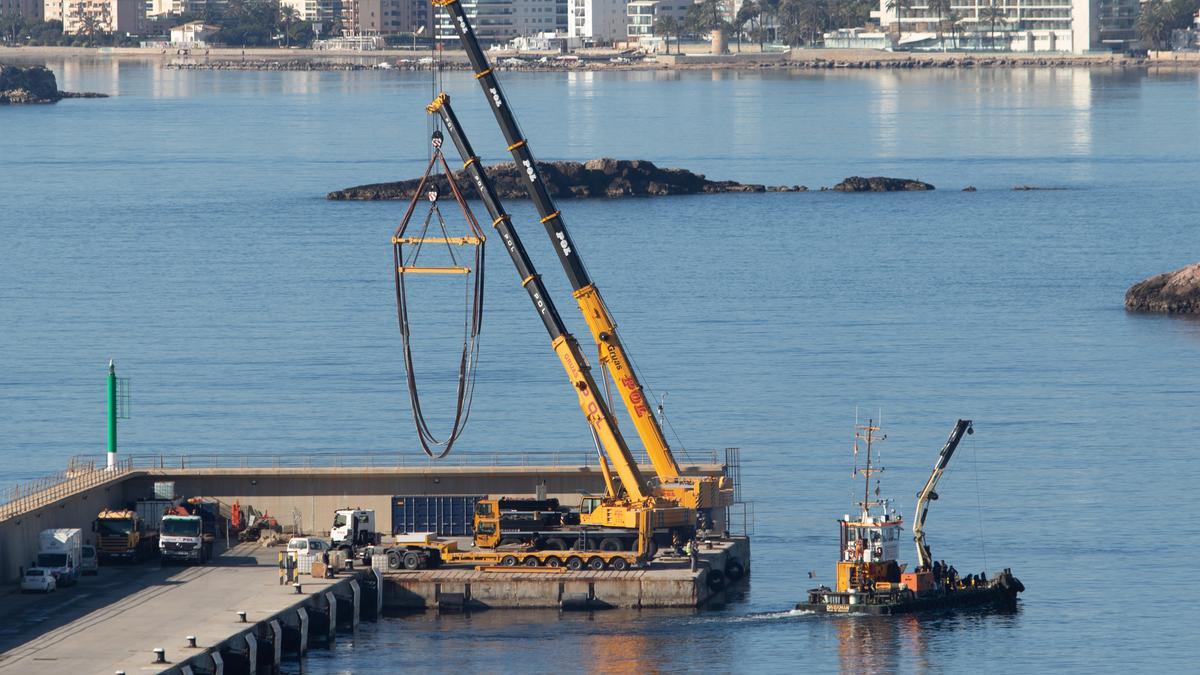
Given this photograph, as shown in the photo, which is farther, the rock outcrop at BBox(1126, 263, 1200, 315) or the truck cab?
the rock outcrop at BBox(1126, 263, 1200, 315)

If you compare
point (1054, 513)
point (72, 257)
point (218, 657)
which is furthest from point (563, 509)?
point (72, 257)

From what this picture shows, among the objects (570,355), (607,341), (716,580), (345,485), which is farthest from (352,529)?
(716,580)

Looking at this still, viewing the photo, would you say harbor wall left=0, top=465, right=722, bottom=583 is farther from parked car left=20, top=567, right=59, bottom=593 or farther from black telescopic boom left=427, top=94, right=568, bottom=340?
parked car left=20, top=567, right=59, bottom=593

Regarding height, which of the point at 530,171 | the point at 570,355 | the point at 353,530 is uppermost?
the point at 530,171

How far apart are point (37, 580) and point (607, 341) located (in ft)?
50.2

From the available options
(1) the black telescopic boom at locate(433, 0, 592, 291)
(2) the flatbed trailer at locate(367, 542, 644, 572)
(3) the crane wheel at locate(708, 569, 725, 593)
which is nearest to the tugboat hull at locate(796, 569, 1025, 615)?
(3) the crane wheel at locate(708, 569, 725, 593)

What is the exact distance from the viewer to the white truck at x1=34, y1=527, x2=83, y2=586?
55.8 m

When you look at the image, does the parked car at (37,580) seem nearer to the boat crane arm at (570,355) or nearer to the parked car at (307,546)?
the parked car at (307,546)

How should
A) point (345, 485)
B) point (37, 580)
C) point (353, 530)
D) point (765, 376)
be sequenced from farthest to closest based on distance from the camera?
point (765, 376) → point (345, 485) → point (353, 530) → point (37, 580)

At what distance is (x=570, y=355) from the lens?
2363 inches

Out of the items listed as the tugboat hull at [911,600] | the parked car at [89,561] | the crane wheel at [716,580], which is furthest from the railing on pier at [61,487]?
the tugboat hull at [911,600]

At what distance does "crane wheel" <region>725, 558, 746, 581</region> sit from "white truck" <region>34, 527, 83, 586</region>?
54.2ft

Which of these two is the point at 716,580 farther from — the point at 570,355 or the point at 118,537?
the point at 118,537

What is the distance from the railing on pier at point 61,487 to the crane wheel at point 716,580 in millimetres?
16190
